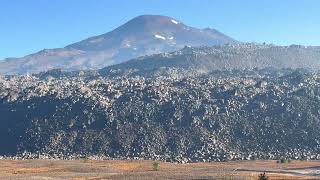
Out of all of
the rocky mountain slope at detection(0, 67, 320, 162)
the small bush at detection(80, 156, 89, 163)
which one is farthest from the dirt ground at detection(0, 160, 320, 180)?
the rocky mountain slope at detection(0, 67, 320, 162)

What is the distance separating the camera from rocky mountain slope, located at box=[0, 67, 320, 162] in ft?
378

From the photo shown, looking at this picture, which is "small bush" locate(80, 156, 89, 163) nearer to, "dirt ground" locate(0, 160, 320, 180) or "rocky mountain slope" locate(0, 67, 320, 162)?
"dirt ground" locate(0, 160, 320, 180)

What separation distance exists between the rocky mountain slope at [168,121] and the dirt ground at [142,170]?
1114 cm

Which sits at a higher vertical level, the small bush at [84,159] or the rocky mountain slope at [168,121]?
the rocky mountain slope at [168,121]

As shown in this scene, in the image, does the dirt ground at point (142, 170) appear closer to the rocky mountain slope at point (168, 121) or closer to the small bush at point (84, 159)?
the small bush at point (84, 159)

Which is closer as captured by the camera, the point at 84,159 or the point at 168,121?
the point at 84,159

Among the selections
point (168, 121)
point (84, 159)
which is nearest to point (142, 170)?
point (84, 159)

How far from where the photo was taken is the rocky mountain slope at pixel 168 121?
115 m

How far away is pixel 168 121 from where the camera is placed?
125812 millimetres

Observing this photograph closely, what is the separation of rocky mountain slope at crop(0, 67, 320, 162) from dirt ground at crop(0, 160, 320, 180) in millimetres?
11138

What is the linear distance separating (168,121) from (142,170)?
38029mm

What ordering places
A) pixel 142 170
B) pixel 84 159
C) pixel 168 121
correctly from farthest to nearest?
pixel 168 121 → pixel 84 159 → pixel 142 170

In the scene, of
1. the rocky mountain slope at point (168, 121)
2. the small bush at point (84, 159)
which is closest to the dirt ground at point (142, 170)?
the small bush at point (84, 159)

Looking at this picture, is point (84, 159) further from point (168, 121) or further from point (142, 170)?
point (168, 121)
